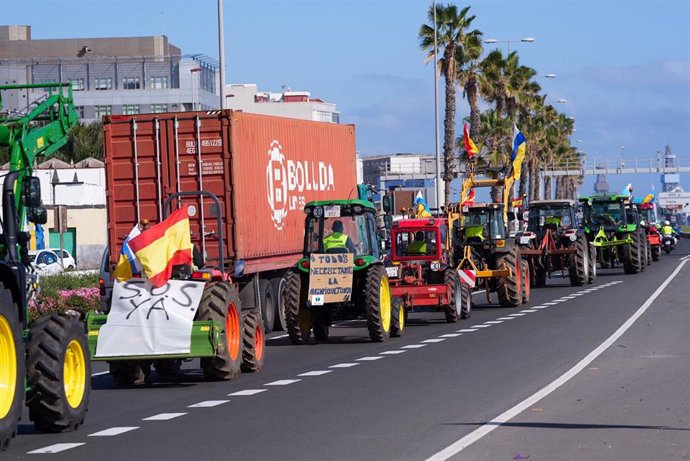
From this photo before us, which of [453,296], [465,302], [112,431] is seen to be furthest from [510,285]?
[112,431]

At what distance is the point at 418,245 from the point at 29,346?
1633cm

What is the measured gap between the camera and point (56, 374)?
12703mm

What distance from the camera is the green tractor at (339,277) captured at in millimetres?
22906

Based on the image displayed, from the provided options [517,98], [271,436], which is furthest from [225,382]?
[517,98]

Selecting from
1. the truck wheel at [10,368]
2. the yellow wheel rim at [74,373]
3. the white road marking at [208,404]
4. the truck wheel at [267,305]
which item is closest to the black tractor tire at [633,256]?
the truck wheel at [267,305]

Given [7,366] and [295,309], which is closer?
[7,366]

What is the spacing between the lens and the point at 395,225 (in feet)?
92.6

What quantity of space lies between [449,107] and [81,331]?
1970 inches

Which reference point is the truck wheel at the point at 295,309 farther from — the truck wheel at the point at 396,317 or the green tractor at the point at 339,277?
the truck wheel at the point at 396,317

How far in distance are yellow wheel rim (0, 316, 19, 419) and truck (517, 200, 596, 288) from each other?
28.7 metres

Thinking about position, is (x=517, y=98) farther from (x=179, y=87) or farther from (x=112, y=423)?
(x=112, y=423)

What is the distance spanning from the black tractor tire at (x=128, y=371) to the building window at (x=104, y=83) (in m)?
97.0

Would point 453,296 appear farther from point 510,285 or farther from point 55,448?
point 55,448

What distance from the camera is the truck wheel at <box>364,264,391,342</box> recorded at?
22.7 metres
